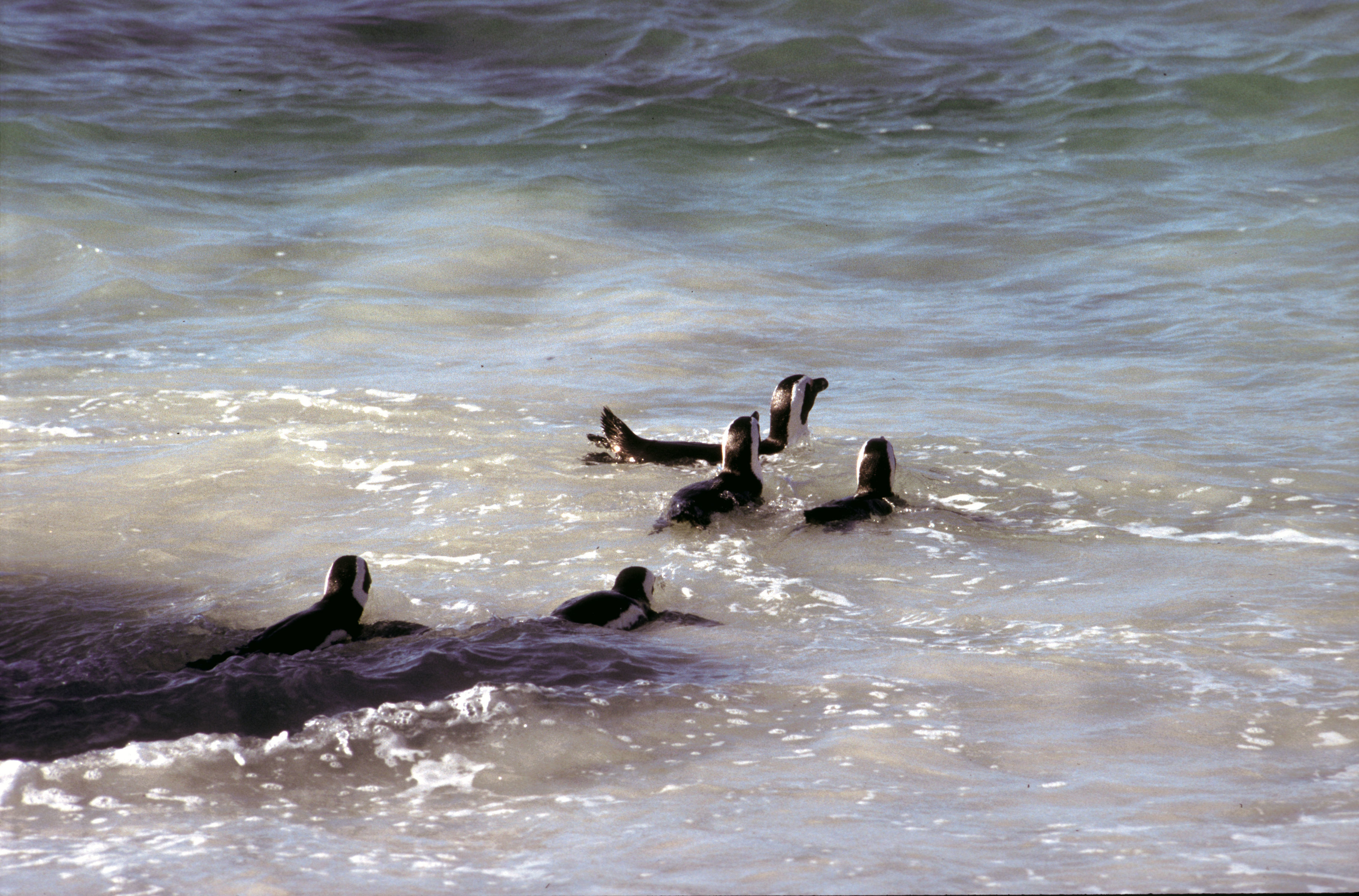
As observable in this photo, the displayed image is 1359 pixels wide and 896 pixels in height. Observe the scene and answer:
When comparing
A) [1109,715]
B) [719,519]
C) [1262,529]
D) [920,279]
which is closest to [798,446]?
[719,519]

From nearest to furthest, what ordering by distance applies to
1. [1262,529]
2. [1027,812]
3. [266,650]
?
[1027,812] → [266,650] → [1262,529]

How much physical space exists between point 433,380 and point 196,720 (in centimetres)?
545

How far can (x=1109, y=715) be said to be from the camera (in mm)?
4305

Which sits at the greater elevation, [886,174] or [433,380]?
[886,174]

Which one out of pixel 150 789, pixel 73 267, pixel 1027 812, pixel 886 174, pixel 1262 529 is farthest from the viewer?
pixel 886 174

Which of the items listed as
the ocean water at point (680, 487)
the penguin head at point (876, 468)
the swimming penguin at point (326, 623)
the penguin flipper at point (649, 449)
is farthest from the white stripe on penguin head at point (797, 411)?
the swimming penguin at point (326, 623)

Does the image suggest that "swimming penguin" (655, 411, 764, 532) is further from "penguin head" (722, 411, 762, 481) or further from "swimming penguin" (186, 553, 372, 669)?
"swimming penguin" (186, 553, 372, 669)

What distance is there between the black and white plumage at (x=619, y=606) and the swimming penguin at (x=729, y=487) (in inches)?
44.5

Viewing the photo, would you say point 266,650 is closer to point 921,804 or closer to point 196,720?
point 196,720

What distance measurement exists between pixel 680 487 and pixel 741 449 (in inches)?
21.5

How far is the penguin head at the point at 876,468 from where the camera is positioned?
6.86 metres

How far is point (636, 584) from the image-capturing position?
5426 mm

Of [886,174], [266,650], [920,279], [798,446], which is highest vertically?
[886,174]

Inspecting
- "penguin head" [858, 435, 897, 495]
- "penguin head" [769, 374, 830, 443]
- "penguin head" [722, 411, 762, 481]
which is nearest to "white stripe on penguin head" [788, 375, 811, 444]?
"penguin head" [769, 374, 830, 443]
